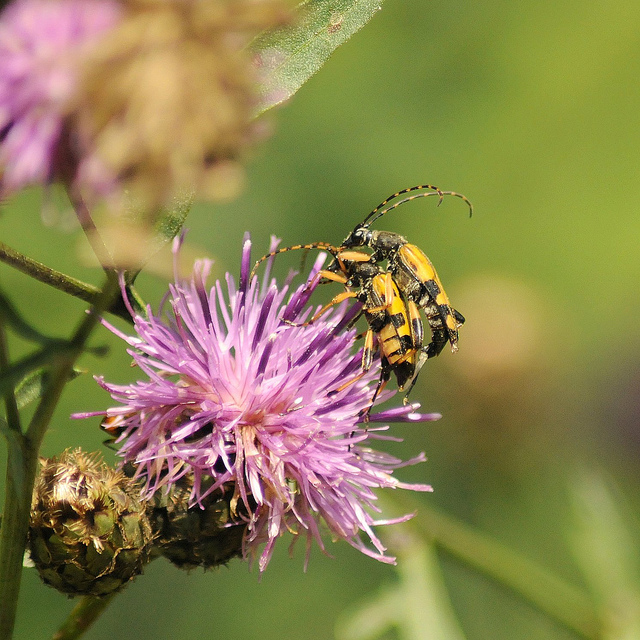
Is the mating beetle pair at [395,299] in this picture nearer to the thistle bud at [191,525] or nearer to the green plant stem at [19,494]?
the thistle bud at [191,525]

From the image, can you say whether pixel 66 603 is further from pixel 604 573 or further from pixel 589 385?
pixel 589 385

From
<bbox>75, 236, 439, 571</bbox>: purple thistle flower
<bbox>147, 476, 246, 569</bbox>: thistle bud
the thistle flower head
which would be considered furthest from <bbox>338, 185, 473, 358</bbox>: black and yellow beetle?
the thistle flower head

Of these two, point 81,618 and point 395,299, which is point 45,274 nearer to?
point 81,618

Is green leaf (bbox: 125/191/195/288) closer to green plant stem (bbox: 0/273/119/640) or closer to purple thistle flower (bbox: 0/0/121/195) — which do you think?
Result: green plant stem (bbox: 0/273/119/640)

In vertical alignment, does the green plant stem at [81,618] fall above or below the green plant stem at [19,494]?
below

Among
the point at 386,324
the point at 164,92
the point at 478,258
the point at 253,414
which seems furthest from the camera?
the point at 478,258

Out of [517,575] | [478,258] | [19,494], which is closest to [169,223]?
[19,494]

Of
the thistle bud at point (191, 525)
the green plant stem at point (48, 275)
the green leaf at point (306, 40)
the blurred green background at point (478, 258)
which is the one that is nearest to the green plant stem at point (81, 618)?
the thistle bud at point (191, 525)

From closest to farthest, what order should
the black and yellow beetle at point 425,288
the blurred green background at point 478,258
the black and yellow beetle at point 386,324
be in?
the black and yellow beetle at point 386,324, the black and yellow beetle at point 425,288, the blurred green background at point 478,258
